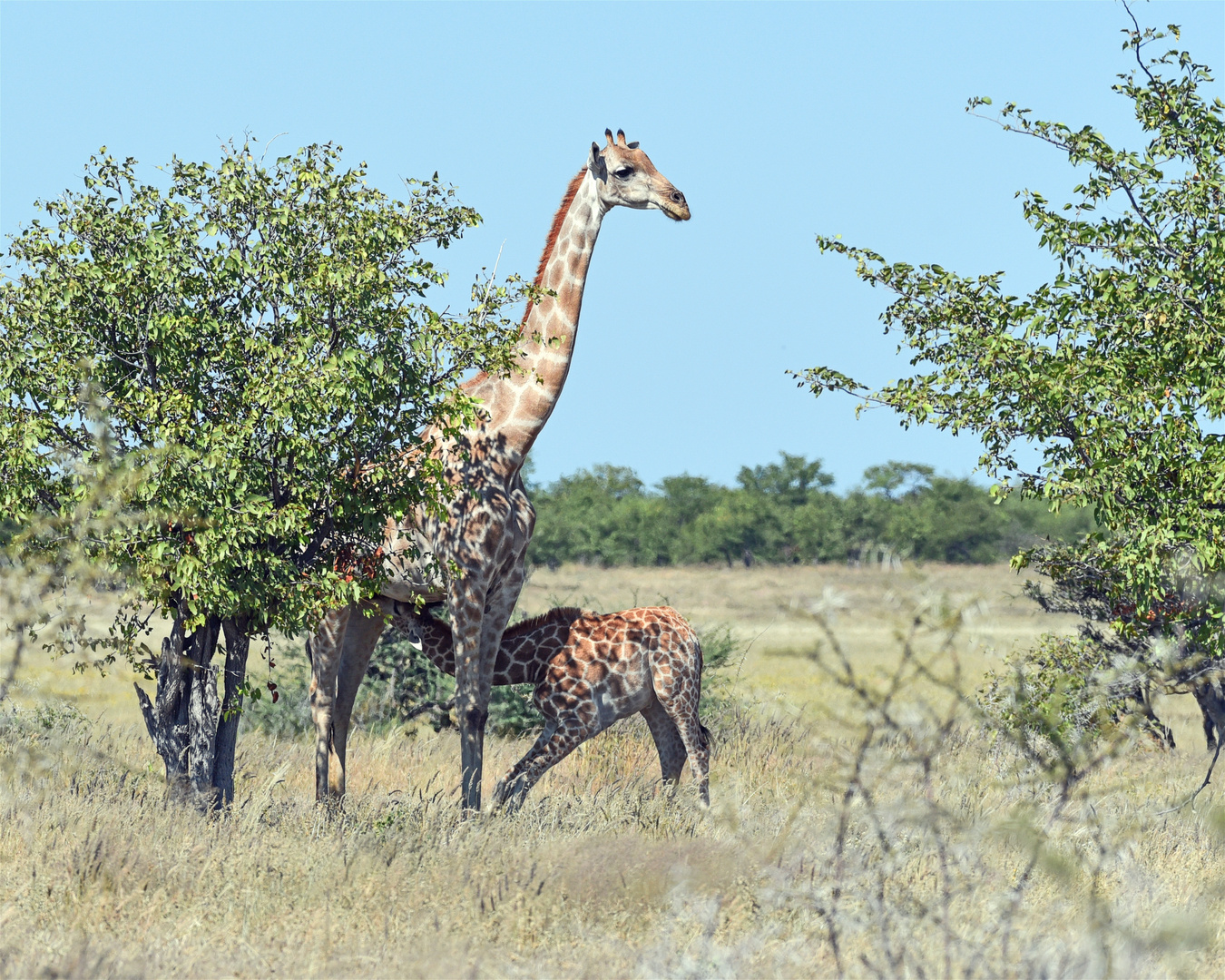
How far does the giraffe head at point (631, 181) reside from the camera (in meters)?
11.9

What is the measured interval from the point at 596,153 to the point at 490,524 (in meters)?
3.40

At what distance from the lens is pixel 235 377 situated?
10.1m

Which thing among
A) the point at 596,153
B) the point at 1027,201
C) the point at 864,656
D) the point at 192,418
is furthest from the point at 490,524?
the point at 864,656

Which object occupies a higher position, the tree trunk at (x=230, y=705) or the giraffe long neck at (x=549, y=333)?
the giraffe long neck at (x=549, y=333)

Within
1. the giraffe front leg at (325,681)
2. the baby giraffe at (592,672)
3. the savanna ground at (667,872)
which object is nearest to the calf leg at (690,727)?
the baby giraffe at (592,672)

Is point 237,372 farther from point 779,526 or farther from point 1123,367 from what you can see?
point 779,526

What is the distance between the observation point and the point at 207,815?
9.59 m

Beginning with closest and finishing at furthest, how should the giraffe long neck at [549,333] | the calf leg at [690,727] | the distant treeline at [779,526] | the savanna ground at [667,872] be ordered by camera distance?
1. the savanna ground at [667,872]
2. the giraffe long neck at [549,333]
3. the calf leg at [690,727]
4. the distant treeline at [779,526]

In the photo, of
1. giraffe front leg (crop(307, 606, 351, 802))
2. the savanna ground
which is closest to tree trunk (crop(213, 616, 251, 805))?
the savanna ground

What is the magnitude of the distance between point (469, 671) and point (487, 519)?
1.28 m

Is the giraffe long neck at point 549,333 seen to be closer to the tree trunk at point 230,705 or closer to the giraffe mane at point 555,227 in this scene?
the giraffe mane at point 555,227

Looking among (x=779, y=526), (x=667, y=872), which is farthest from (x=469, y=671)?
(x=779, y=526)

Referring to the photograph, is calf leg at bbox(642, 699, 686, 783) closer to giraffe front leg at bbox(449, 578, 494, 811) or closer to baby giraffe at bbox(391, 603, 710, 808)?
baby giraffe at bbox(391, 603, 710, 808)

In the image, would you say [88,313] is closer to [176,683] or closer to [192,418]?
[192,418]
